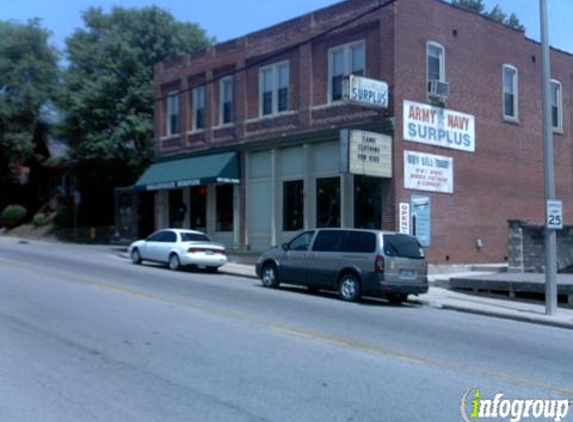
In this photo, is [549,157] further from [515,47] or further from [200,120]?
[200,120]

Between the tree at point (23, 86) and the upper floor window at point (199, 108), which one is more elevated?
the tree at point (23, 86)

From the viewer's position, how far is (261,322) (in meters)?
12.5

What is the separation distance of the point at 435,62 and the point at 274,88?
6449mm

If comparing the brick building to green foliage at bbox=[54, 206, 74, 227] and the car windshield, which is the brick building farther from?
green foliage at bbox=[54, 206, 74, 227]

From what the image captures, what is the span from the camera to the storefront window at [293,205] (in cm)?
2630

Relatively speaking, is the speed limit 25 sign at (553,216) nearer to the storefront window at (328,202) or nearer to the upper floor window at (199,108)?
the storefront window at (328,202)

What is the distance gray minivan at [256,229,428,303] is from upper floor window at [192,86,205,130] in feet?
46.6

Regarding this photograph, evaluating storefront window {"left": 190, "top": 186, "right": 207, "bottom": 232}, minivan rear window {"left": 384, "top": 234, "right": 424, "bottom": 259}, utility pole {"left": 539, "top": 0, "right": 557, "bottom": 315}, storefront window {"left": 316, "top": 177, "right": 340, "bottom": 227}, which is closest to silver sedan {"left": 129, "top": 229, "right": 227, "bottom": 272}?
storefront window {"left": 316, "top": 177, "right": 340, "bottom": 227}

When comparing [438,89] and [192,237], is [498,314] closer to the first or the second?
[438,89]

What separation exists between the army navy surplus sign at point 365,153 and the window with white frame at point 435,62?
11.7ft

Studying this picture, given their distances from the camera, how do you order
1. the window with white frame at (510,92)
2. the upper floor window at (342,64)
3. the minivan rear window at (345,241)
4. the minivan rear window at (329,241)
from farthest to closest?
1. the window with white frame at (510,92)
2. the upper floor window at (342,64)
3. the minivan rear window at (329,241)
4. the minivan rear window at (345,241)

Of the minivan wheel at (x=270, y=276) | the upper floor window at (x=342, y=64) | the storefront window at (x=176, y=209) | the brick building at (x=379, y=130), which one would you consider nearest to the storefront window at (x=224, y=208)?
the brick building at (x=379, y=130)

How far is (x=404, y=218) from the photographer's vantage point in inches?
897

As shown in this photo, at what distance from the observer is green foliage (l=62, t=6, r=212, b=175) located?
39.5 meters
